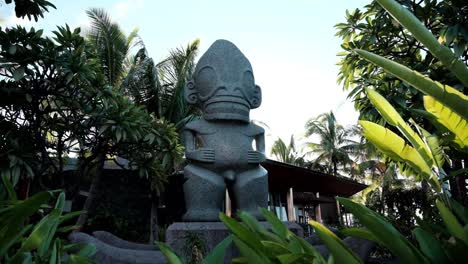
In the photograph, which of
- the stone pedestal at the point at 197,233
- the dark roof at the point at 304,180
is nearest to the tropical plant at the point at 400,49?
the stone pedestal at the point at 197,233

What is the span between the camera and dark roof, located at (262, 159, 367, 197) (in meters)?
13.1

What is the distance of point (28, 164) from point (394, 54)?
6.19 m

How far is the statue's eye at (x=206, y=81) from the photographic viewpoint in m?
4.38

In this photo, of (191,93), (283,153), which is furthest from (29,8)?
(283,153)

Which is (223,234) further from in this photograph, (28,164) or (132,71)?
(132,71)

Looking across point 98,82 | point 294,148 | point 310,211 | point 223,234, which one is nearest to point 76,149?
point 98,82

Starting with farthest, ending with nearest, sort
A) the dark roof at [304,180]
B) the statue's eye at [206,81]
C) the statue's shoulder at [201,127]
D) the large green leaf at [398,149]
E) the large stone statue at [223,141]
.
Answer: the dark roof at [304,180], the statue's eye at [206,81], the statue's shoulder at [201,127], the large stone statue at [223,141], the large green leaf at [398,149]

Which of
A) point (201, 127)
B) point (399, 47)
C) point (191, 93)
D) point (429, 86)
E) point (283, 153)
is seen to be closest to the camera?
point (429, 86)

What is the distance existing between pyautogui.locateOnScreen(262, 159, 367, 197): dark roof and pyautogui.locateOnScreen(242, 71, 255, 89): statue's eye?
7941 millimetres

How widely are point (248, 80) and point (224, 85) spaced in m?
0.33

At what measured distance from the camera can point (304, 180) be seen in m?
15.0

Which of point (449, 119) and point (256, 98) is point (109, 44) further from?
point (449, 119)

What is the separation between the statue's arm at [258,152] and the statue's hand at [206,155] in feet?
1.30

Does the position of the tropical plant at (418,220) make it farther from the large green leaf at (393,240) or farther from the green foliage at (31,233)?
the green foliage at (31,233)
